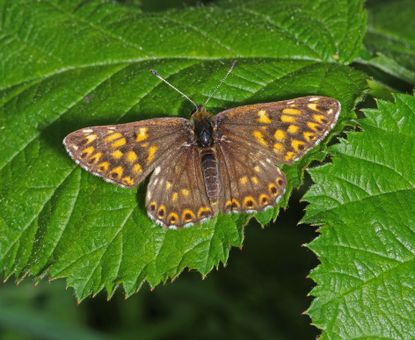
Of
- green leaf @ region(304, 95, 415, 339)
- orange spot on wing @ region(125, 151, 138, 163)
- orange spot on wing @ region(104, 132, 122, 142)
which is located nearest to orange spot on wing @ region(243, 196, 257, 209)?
green leaf @ region(304, 95, 415, 339)

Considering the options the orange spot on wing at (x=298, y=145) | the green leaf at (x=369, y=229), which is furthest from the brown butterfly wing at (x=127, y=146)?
the green leaf at (x=369, y=229)

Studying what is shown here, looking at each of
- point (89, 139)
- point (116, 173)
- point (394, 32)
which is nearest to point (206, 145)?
point (116, 173)

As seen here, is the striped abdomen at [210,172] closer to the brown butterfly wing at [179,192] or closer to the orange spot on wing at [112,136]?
the brown butterfly wing at [179,192]

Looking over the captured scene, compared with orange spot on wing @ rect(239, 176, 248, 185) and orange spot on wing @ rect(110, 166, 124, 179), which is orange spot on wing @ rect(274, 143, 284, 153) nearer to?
orange spot on wing @ rect(239, 176, 248, 185)

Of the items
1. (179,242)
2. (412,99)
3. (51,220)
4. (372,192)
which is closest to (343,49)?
(412,99)

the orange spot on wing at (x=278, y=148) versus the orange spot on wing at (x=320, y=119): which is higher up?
the orange spot on wing at (x=320, y=119)
